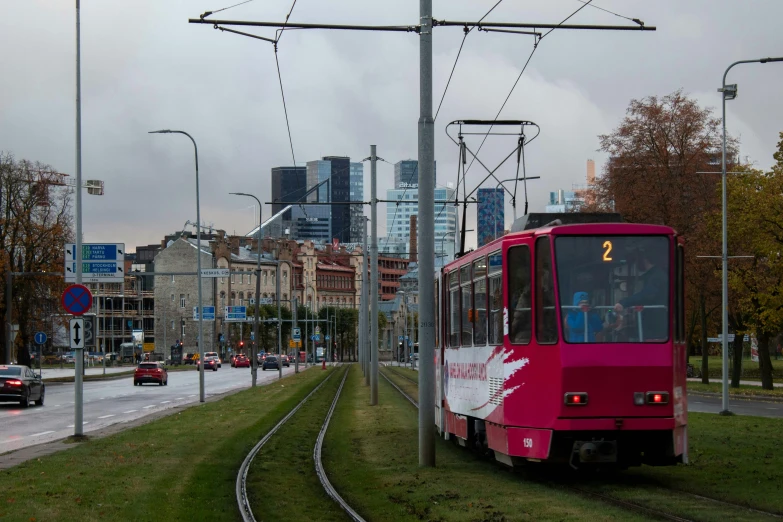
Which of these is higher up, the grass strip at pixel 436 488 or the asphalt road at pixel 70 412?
the grass strip at pixel 436 488

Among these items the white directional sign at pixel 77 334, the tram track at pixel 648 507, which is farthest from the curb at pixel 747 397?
the tram track at pixel 648 507

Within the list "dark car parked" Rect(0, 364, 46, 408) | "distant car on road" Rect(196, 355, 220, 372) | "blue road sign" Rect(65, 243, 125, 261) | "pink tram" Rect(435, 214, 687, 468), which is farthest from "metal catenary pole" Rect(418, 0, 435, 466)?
"distant car on road" Rect(196, 355, 220, 372)

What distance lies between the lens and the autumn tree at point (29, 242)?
67625mm

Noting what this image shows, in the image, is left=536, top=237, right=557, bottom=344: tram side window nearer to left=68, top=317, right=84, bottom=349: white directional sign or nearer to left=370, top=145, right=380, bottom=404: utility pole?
left=68, top=317, right=84, bottom=349: white directional sign

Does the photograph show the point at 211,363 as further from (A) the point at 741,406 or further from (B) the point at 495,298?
(B) the point at 495,298

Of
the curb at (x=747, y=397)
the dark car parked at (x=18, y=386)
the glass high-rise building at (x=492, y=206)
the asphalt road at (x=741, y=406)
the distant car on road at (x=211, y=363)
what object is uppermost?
the glass high-rise building at (x=492, y=206)

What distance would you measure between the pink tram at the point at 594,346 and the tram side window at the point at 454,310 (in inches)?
152

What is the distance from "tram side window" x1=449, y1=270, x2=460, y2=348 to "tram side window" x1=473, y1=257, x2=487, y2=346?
1700 mm

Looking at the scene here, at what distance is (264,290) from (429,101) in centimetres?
14222

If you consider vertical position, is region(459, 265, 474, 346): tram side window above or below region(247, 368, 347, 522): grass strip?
above

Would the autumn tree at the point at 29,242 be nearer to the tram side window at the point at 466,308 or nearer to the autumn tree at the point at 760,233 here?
the autumn tree at the point at 760,233

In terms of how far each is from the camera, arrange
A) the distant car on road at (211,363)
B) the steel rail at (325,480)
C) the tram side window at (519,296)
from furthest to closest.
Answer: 1. the distant car on road at (211,363)
2. the tram side window at (519,296)
3. the steel rail at (325,480)

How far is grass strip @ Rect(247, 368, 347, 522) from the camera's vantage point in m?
12.7

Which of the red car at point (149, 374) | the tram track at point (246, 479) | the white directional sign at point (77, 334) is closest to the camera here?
the tram track at point (246, 479)
